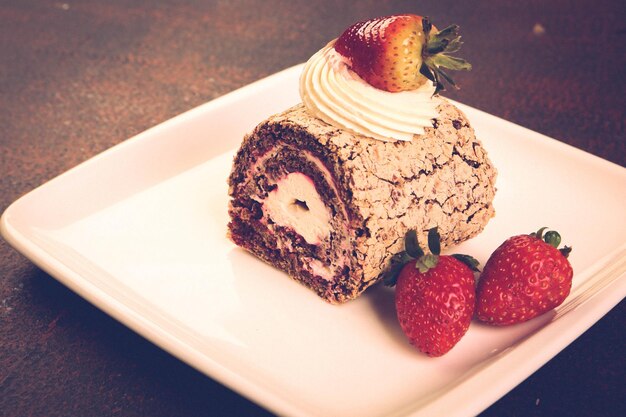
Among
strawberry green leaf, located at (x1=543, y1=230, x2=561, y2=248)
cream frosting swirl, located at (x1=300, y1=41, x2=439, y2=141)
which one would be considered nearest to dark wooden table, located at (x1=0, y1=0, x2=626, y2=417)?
strawberry green leaf, located at (x1=543, y1=230, x2=561, y2=248)

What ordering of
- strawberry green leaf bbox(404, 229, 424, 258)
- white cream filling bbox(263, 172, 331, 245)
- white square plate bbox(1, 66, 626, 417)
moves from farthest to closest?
white cream filling bbox(263, 172, 331, 245) → strawberry green leaf bbox(404, 229, 424, 258) → white square plate bbox(1, 66, 626, 417)

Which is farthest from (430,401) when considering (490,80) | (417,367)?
(490,80)

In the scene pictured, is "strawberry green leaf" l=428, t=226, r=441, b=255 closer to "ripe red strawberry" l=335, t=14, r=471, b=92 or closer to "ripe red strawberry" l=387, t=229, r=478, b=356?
"ripe red strawberry" l=387, t=229, r=478, b=356

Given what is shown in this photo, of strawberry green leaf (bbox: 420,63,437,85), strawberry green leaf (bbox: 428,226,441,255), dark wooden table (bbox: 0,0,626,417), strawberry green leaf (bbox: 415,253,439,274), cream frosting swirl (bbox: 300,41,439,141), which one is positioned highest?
strawberry green leaf (bbox: 420,63,437,85)

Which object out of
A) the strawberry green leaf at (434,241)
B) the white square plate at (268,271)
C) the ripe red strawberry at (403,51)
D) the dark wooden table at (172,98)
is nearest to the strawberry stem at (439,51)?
the ripe red strawberry at (403,51)

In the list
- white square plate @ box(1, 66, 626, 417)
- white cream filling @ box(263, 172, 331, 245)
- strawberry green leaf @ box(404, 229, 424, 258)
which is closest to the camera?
white square plate @ box(1, 66, 626, 417)

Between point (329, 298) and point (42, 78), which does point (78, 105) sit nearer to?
point (42, 78)

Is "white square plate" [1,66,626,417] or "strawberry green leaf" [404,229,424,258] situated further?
"strawberry green leaf" [404,229,424,258]
